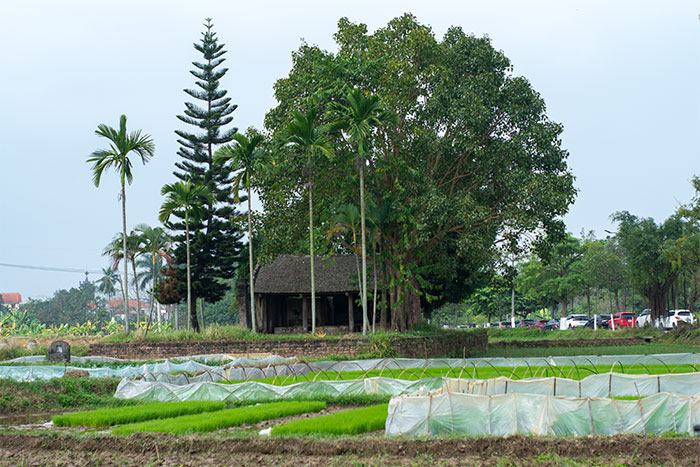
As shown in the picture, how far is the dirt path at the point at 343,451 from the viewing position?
936 cm

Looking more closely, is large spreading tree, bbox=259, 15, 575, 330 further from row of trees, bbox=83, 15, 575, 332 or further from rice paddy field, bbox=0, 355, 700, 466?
rice paddy field, bbox=0, 355, 700, 466

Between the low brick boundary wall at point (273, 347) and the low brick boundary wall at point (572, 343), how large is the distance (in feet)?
37.5

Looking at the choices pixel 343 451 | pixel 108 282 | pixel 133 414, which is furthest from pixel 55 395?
pixel 108 282

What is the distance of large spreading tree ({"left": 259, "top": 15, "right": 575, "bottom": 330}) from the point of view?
28.8m

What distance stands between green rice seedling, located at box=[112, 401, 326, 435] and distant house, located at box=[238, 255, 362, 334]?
16.9 m

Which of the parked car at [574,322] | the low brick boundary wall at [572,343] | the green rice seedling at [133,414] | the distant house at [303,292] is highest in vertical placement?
the distant house at [303,292]

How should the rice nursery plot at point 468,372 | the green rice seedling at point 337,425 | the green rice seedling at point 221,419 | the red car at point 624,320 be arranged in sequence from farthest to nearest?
the red car at point 624,320 → the rice nursery plot at point 468,372 → the green rice seedling at point 221,419 → the green rice seedling at point 337,425

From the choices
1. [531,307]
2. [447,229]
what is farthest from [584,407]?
[531,307]

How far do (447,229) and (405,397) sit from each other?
61.1 feet

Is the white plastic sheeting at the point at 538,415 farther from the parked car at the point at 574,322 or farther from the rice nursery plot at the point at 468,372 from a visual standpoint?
the parked car at the point at 574,322

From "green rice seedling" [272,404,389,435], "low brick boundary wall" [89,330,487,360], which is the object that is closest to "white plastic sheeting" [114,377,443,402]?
"green rice seedling" [272,404,389,435]

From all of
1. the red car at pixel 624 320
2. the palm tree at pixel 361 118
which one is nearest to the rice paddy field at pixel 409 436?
the palm tree at pixel 361 118

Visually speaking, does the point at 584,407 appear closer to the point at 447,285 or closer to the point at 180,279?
the point at 447,285

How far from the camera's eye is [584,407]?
1075cm
